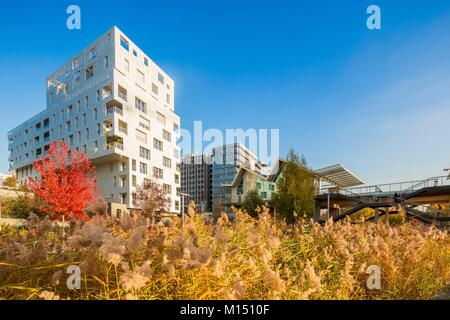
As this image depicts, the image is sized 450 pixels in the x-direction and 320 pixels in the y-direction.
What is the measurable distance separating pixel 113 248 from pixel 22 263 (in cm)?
95

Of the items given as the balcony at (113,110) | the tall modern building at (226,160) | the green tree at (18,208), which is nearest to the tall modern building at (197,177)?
the tall modern building at (226,160)

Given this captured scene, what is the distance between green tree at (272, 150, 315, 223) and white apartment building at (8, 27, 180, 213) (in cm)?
1644

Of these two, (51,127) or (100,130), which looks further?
(51,127)

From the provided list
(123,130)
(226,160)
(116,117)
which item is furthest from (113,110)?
(226,160)

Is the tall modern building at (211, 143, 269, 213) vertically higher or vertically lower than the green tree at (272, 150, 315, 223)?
higher

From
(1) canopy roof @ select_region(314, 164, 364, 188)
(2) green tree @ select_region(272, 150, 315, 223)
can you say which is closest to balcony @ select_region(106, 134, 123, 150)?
(2) green tree @ select_region(272, 150, 315, 223)

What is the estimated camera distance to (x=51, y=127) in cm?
3634

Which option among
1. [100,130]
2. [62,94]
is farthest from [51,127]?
[100,130]

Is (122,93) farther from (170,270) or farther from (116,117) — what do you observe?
(170,270)

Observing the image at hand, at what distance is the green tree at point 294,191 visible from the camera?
71.3 ft

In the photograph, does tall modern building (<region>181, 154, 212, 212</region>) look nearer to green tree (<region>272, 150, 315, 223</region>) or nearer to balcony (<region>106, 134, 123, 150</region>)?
balcony (<region>106, 134, 123, 150</region>)

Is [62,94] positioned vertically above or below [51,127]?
above

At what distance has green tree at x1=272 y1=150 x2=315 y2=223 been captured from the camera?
71.3 feet
